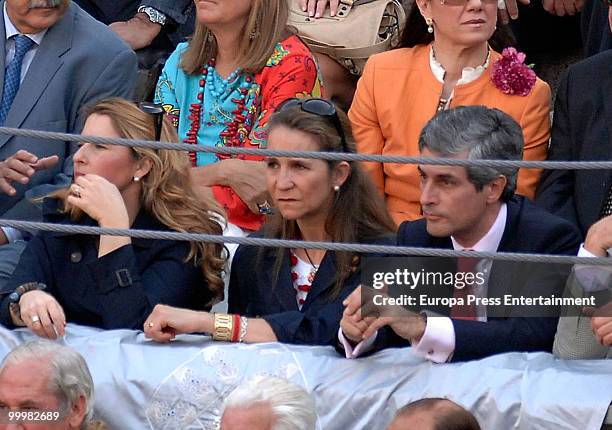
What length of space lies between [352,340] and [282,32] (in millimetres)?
1703

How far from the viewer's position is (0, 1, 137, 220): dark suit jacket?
4836 mm

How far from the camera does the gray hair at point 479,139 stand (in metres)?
3.79

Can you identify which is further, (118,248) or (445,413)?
(118,248)

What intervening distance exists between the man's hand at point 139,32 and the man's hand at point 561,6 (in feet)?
5.00

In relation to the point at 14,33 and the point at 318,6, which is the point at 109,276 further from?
the point at 318,6

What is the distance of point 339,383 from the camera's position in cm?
344

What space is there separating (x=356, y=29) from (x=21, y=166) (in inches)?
53.7

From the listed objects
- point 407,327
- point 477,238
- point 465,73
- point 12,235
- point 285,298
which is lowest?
point 12,235

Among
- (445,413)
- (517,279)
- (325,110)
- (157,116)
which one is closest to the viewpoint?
(445,413)

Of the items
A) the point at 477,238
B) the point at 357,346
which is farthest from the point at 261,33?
the point at 357,346

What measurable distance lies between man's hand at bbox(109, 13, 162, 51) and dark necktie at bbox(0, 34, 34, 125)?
0.90 meters

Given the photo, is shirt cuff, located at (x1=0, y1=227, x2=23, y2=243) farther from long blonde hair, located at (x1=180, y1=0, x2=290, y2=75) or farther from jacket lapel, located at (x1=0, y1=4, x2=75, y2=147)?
Result: long blonde hair, located at (x1=180, y1=0, x2=290, y2=75)

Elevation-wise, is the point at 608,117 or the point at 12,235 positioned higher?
the point at 608,117

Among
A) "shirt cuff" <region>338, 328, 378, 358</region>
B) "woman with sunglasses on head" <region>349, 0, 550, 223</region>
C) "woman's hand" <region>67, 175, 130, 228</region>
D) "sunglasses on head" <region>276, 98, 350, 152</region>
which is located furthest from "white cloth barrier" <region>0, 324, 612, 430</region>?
"woman with sunglasses on head" <region>349, 0, 550, 223</region>
